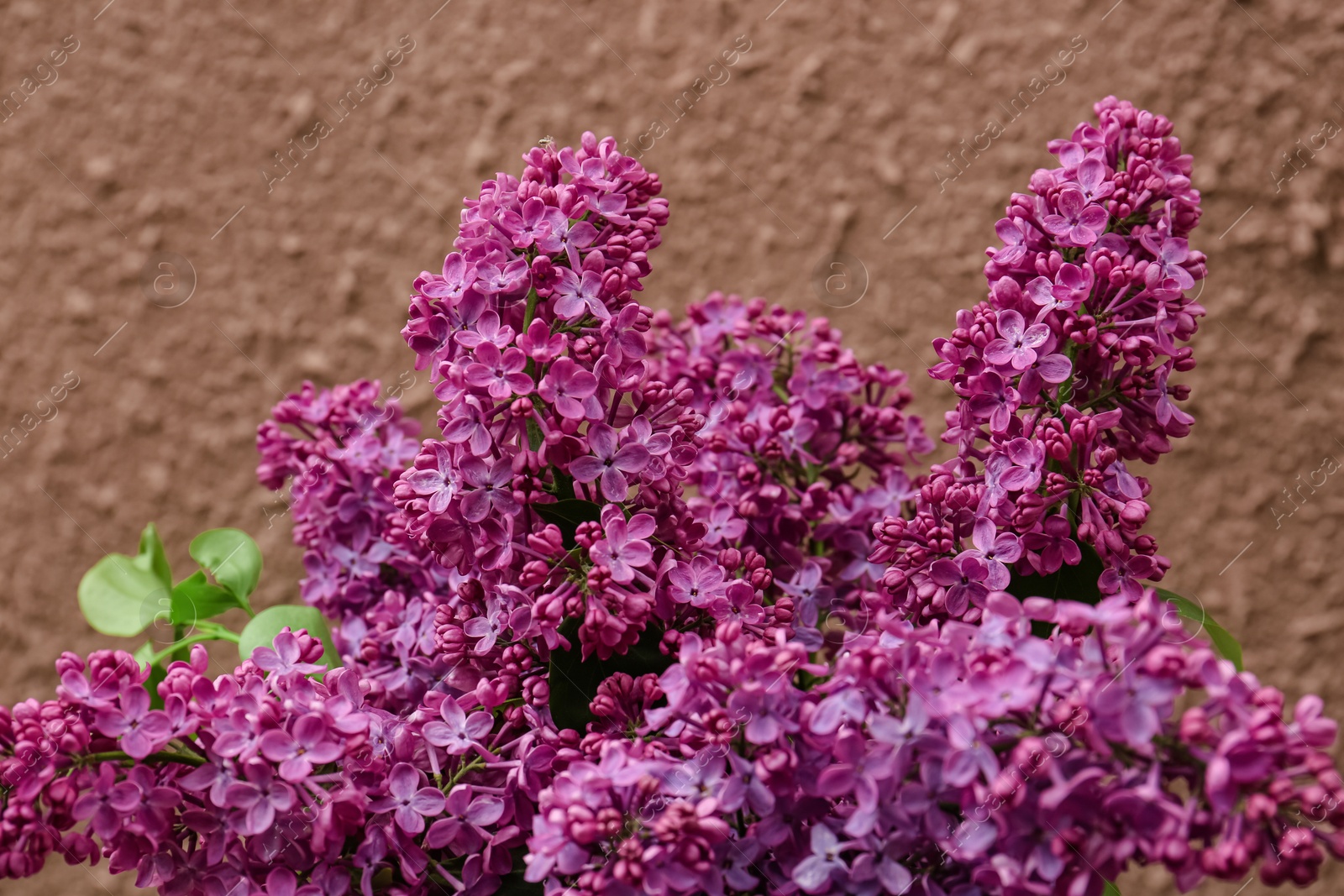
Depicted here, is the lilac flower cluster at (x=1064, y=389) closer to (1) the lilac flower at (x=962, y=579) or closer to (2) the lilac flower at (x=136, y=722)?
(1) the lilac flower at (x=962, y=579)

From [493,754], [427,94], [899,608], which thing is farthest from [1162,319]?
[427,94]

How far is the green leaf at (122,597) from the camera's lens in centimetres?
54

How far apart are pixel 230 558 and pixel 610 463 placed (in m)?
0.30

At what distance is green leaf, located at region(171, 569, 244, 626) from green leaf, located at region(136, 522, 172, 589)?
0.03 meters

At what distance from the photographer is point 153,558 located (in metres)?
0.56

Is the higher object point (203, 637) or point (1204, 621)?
point (203, 637)

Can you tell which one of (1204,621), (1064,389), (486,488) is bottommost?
(1204,621)

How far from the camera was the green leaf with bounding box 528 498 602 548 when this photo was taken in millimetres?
377

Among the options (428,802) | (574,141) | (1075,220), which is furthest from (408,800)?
(574,141)

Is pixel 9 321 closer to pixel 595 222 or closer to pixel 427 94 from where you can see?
pixel 427 94

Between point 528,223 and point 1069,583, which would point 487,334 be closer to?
point 528,223

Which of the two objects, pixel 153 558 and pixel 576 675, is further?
pixel 153 558

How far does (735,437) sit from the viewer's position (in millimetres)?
467

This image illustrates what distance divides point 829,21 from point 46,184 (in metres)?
0.76
